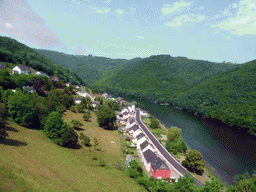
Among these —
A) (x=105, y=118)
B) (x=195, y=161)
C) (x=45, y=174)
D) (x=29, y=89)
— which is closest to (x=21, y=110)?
(x=45, y=174)

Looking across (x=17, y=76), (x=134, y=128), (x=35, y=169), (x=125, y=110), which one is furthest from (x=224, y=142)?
(x=17, y=76)

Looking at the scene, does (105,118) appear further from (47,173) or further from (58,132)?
(47,173)

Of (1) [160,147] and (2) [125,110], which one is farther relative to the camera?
(2) [125,110]

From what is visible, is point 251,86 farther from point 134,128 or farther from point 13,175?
point 13,175

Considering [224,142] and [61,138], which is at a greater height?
[61,138]

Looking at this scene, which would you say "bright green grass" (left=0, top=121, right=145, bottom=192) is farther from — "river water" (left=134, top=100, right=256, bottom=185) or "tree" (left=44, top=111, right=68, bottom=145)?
"river water" (left=134, top=100, right=256, bottom=185)
